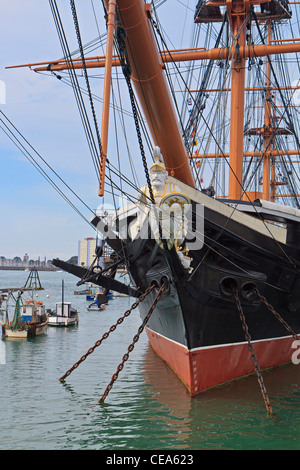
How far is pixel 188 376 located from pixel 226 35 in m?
11.7

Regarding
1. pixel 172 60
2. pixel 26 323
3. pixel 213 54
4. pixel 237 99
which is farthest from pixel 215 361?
pixel 26 323

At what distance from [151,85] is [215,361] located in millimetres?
6170

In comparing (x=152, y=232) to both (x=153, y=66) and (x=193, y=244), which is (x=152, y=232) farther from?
(x=153, y=66)

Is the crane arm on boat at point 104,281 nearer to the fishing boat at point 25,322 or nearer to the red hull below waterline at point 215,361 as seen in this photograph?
the red hull below waterline at point 215,361

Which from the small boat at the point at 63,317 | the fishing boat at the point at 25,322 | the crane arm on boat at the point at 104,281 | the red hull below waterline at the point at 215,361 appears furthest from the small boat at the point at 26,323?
the red hull below waterline at the point at 215,361

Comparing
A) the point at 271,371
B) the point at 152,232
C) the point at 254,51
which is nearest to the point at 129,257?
the point at 152,232

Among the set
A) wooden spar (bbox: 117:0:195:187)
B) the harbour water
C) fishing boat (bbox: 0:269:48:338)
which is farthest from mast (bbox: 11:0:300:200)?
fishing boat (bbox: 0:269:48:338)

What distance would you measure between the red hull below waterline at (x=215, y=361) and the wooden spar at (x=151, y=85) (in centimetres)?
433

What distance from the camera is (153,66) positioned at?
10.8m

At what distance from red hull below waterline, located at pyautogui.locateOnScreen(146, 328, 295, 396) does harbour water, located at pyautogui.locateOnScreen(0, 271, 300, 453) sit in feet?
0.78

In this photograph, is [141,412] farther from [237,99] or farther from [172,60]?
[237,99]

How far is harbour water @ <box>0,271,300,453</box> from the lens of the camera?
8758 mm

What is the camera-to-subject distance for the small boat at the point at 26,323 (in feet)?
82.1

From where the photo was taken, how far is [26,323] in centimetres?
2620
